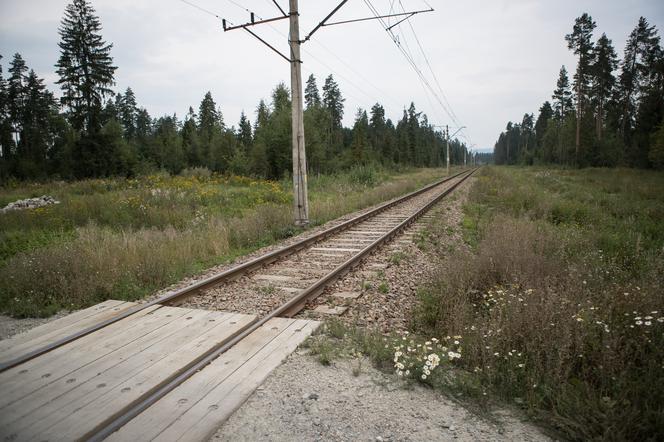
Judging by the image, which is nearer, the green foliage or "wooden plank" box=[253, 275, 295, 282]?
"wooden plank" box=[253, 275, 295, 282]

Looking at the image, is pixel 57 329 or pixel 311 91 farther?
pixel 311 91

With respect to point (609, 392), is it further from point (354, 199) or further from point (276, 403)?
point (354, 199)

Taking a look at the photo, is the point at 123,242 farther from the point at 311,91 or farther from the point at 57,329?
the point at 311,91

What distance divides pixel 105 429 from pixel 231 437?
85 cm

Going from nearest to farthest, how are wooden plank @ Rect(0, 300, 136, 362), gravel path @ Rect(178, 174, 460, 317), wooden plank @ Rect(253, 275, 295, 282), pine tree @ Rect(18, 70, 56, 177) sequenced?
wooden plank @ Rect(0, 300, 136, 362) → gravel path @ Rect(178, 174, 460, 317) → wooden plank @ Rect(253, 275, 295, 282) → pine tree @ Rect(18, 70, 56, 177)

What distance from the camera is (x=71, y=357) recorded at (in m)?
3.40

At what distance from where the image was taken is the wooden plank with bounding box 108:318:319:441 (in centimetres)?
244

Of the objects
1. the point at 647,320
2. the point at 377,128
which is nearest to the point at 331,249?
the point at 647,320

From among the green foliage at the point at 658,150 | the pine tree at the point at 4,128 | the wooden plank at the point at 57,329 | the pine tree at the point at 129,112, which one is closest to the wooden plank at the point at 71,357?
the wooden plank at the point at 57,329

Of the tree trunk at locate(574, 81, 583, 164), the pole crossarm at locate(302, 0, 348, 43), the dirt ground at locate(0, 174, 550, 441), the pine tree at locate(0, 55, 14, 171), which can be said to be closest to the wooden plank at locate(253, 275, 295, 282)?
the dirt ground at locate(0, 174, 550, 441)

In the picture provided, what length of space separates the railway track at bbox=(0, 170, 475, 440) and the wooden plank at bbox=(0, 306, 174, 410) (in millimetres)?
99

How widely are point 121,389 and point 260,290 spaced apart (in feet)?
9.68

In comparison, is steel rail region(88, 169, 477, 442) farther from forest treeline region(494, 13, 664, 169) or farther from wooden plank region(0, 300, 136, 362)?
forest treeline region(494, 13, 664, 169)

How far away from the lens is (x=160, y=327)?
416cm
